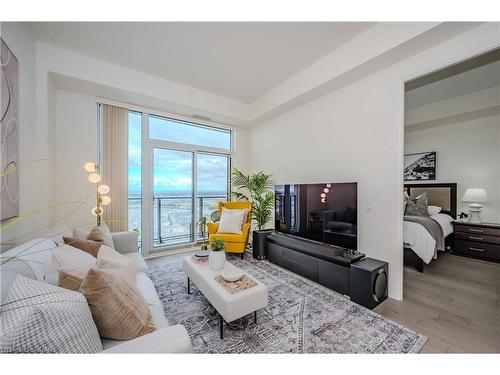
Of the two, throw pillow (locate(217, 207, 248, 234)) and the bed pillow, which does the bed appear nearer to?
the bed pillow

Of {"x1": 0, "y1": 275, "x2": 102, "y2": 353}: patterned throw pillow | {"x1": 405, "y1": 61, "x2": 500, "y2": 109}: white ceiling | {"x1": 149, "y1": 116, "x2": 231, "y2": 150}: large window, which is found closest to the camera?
{"x1": 0, "y1": 275, "x2": 102, "y2": 353}: patterned throw pillow

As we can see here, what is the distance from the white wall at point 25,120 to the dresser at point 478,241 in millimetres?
6171

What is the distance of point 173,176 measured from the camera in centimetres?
405

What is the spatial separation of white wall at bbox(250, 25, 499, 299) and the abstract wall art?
11.2ft

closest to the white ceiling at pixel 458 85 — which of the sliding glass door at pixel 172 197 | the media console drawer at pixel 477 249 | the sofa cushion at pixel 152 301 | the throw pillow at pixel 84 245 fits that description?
the media console drawer at pixel 477 249

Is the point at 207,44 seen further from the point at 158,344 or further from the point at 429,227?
the point at 429,227

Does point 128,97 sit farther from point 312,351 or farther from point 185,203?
point 312,351

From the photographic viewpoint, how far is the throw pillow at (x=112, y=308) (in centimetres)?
98

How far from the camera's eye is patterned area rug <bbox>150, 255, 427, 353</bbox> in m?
1.56

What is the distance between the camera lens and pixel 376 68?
2455 mm

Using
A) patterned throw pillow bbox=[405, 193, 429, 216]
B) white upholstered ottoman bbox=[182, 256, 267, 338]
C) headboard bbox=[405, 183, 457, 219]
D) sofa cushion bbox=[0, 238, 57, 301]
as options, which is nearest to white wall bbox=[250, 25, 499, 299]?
white upholstered ottoman bbox=[182, 256, 267, 338]

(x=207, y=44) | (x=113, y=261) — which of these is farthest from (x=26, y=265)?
(x=207, y=44)

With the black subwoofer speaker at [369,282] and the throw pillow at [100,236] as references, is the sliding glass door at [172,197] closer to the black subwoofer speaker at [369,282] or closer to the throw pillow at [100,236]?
the throw pillow at [100,236]

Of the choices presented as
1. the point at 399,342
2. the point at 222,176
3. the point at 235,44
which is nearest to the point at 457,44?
the point at 235,44
